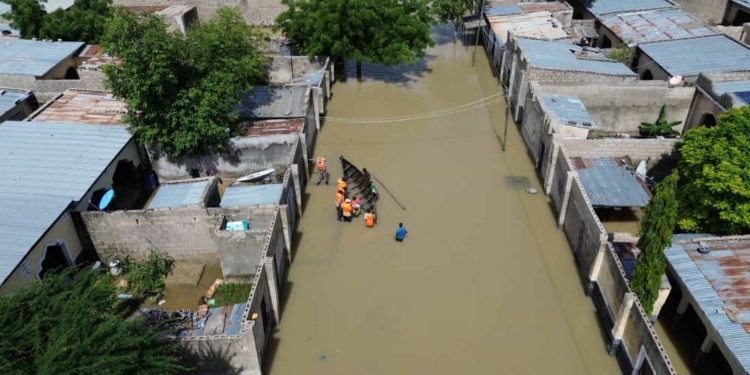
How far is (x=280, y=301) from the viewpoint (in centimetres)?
1772

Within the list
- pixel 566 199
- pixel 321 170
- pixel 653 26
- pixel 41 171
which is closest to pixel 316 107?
pixel 321 170

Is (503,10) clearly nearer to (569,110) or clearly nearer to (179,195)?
(569,110)

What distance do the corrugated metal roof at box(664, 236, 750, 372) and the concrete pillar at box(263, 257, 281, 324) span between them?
1198 cm

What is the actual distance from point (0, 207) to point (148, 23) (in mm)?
8416

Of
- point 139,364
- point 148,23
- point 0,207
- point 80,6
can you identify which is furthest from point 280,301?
point 80,6

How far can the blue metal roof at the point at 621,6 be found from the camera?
34188 mm

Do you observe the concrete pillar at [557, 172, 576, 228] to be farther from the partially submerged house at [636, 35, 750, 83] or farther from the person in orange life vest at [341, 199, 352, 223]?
the partially submerged house at [636, 35, 750, 83]

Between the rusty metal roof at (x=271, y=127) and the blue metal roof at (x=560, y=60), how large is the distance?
11843 millimetres

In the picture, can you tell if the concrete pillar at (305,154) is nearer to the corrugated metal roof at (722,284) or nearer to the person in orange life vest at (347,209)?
the person in orange life vest at (347,209)

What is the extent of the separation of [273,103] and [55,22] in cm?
1586

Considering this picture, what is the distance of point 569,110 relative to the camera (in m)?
23.4

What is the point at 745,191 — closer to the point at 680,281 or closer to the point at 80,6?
the point at 680,281

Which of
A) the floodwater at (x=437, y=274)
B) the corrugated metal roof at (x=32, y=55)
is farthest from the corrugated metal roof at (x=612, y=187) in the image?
the corrugated metal roof at (x=32, y=55)

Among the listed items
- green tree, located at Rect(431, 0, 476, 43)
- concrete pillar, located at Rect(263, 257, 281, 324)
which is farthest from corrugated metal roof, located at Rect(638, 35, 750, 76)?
concrete pillar, located at Rect(263, 257, 281, 324)
